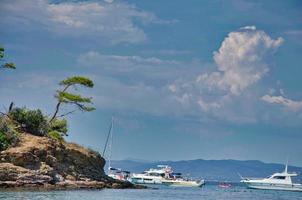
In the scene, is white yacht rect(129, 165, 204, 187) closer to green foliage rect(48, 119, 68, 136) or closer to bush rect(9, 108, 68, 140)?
green foliage rect(48, 119, 68, 136)

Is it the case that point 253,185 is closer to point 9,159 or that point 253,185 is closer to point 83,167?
point 83,167

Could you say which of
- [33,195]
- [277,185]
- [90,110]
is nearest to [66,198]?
[33,195]

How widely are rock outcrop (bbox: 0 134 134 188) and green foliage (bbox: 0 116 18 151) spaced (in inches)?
34.8

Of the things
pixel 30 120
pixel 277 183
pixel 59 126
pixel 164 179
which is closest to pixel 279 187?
pixel 277 183

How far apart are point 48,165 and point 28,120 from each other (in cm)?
1123

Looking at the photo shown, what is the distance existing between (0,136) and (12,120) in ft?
36.4

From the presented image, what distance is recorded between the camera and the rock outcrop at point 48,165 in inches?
3396

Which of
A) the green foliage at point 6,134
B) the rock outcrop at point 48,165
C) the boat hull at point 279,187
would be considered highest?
the boat hull at point 279,187

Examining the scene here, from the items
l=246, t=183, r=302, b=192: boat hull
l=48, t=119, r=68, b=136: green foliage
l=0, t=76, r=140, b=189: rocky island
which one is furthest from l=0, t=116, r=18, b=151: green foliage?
l=246, t=183, r=302, b=192: boat hull

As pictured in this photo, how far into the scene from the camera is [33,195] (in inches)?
2840

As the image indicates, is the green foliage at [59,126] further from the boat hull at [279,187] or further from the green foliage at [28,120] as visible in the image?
the boat hull at [279,187]

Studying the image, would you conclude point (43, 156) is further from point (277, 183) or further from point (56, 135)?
point (277, 183)

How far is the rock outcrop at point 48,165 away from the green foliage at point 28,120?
3.92 m

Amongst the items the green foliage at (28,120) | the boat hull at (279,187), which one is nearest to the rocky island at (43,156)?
the green foliage at (28,120)
